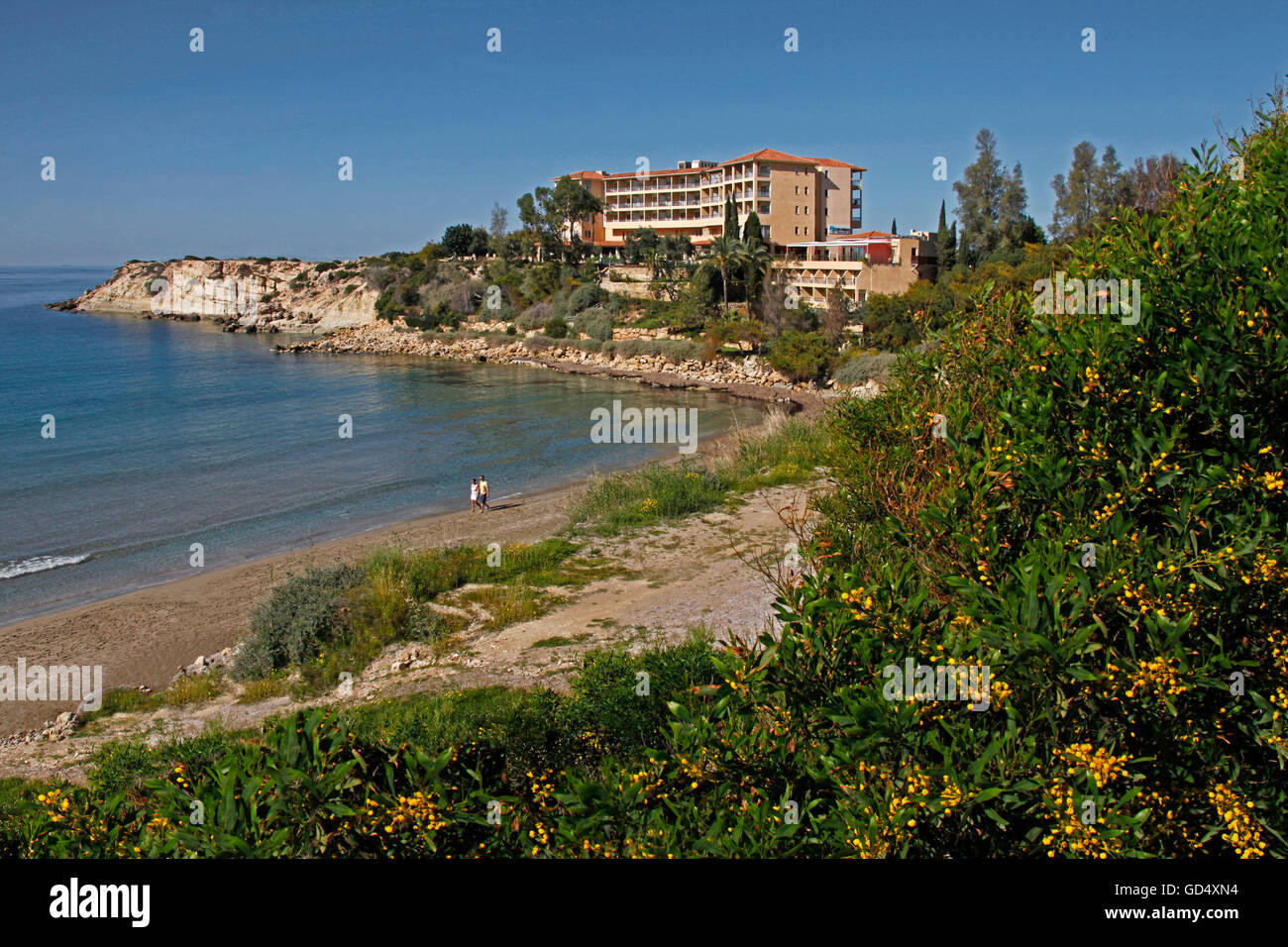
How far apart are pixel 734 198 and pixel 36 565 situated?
225 ft

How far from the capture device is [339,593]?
15.9 m

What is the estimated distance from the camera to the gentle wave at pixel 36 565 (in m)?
22.1

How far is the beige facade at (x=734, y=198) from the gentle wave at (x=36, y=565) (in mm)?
61970

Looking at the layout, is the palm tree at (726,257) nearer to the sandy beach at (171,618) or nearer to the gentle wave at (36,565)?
the sandy beach at (171,618)

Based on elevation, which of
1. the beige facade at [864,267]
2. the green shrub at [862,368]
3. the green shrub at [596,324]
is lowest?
the green shrub at [862,368]

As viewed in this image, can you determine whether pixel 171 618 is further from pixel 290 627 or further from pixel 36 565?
pixel 36 565

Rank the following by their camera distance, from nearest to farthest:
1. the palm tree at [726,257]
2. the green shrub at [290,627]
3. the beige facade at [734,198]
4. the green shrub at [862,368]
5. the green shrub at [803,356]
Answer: the green shrub at [290,627] → the green shrub at [862,368] → the green shrub at [803,356] → the palm tree at [726,257] → the beige facade at [734,198]

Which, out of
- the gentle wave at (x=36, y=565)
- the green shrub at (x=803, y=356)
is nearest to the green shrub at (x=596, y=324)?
the green shrub at (x=803, y=356)

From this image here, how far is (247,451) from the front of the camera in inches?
1459

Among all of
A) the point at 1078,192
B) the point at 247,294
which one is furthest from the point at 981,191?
the point at 247,294
